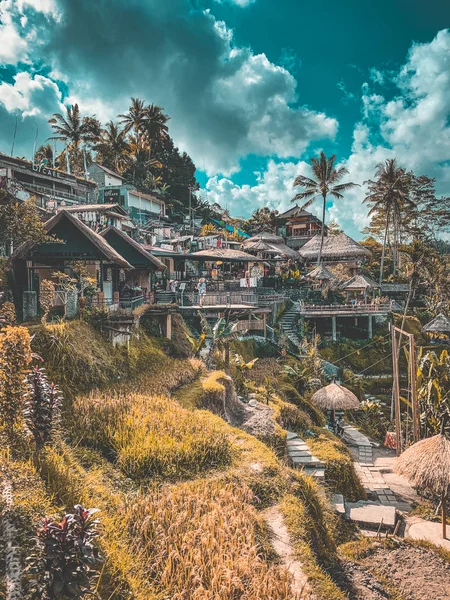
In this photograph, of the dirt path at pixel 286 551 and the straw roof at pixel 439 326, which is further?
the straw roof at pixel 439 326

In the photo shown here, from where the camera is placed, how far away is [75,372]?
10.1 metres

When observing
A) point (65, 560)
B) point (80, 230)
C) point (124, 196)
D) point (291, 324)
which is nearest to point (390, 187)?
point (291, 324)

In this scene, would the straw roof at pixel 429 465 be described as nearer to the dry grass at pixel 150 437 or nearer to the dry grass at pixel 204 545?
the dry grass at pixel 150 437

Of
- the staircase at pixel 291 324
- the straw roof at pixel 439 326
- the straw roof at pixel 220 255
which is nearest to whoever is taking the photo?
the straw roof at pixel 220 255

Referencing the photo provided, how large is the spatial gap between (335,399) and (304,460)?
6.03 m

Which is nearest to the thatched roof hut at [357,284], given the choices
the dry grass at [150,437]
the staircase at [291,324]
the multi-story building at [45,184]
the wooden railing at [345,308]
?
the wooden railing at [345,308]

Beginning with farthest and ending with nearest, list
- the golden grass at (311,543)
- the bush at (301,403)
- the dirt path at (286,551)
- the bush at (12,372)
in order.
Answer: the bush at (301,403)
the bush at (12,372)
the golden grass at (311,543)
the dirt path at (286,551)

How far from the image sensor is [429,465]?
9500mm

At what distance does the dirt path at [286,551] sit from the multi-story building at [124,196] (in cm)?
3322

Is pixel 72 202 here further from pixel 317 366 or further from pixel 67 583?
pixel 67 583

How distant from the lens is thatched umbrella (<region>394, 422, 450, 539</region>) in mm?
9219

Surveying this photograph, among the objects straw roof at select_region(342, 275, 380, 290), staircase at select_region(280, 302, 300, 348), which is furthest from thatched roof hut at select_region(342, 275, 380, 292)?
staircase at select_region(280, 302, 300, 348)

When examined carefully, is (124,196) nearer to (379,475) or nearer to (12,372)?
(379,475)

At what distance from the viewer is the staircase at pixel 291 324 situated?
2576cm
